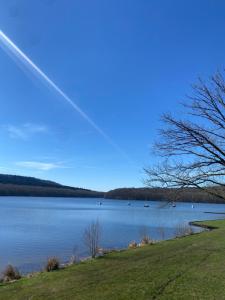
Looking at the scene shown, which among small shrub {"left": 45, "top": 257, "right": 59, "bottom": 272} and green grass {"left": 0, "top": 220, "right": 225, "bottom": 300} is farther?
small shrub {"left": 45, "top": 257, "right": 59, "bottom": 272}

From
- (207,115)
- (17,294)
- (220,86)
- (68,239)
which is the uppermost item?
(220,86)

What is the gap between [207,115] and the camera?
1090 centimetres

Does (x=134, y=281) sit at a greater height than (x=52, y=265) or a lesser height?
lesser

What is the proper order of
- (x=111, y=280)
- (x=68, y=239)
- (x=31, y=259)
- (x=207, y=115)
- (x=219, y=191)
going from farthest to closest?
(x=68, y=239)
(x=31, y=259)
(x=111, y=280)
(x=207, y=115)
(x=219, y=191)

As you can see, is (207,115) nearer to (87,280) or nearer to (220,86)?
(220,86)

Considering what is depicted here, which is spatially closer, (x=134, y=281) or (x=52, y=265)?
(x=134, y=281)

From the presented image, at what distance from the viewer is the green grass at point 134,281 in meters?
10.7

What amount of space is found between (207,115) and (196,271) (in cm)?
548

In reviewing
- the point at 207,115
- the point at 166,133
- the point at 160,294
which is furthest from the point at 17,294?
the point at 207,115

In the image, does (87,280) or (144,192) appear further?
(87,280)

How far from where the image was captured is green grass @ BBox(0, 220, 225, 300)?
1073cm

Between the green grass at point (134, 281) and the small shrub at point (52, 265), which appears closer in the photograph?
the green grass at point (134, 281)

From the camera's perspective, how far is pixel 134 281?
12.2 meters

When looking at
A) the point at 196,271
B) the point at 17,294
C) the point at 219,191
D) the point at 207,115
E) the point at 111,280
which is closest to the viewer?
the point at 219,191
